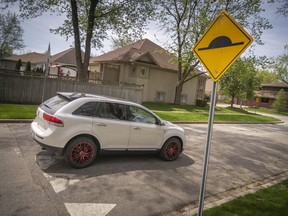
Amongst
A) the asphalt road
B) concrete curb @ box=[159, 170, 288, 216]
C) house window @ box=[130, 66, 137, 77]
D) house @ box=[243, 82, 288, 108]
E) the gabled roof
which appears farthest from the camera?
house @ box=[243, 82, 288, 108]

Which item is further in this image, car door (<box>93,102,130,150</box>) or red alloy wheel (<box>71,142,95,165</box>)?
car door (<box>93,102,130,150</box>)

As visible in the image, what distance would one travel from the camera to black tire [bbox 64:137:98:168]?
539cm

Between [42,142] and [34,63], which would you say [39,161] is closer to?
[42,142]

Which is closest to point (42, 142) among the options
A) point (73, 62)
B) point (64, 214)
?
point (64, 214)

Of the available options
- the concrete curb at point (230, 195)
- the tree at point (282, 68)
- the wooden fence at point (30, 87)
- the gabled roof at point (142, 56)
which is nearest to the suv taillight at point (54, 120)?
the concrete curb at point (230, 195)

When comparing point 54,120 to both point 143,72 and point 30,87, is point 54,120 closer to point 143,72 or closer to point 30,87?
point 30,87

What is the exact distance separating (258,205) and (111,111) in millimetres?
3805

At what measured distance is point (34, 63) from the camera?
47.5m

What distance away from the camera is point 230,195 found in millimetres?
5109

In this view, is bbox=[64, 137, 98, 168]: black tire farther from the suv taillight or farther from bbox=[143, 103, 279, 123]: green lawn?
bbox=[143, 103, 279, 123]: green lawn

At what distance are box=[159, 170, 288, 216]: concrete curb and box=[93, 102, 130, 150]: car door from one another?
238 cm

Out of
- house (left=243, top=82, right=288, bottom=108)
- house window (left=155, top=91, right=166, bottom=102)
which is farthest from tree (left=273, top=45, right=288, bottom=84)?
house window (left=155, top=91, right=166, bottom=102)

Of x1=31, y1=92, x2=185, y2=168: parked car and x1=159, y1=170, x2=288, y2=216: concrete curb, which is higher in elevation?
x1=31, y1=92, x2=185, y2=168: parked car

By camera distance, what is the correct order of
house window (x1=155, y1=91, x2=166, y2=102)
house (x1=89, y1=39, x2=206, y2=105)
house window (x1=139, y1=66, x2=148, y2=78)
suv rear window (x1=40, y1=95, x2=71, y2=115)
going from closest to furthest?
1. suv rear window (x1=40, y1=95, x2=71, y2=115)
2. house (x1=89, y1=39, x2=206, y2=105)
3. house window (x1=139, y1=66, x2=148, y2=78)
4. house window (x1=155, y1=91, x2=166, y2=102)
